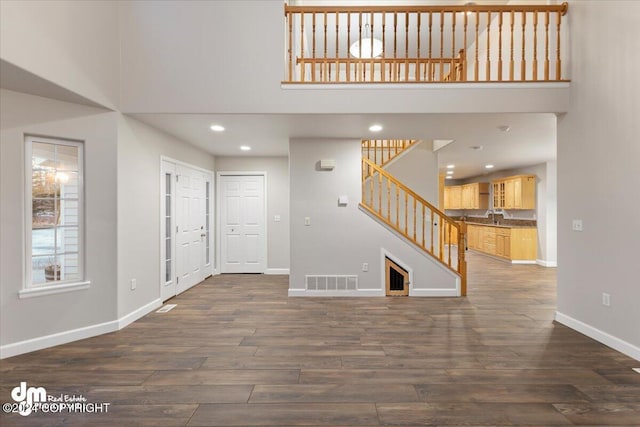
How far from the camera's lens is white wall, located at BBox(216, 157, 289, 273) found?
638 cm

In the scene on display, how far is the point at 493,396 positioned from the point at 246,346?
2099 mm

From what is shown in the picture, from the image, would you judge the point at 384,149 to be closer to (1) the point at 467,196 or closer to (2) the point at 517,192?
(2) the point at 517,192

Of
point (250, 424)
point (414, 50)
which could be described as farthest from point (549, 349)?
point (414, 50)

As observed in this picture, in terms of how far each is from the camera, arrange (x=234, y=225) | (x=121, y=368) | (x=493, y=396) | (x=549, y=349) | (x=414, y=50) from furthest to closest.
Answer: (x=414, y=50) < (x=234, y=225) < (x=549, y=349) < (x=121, y=368) < (x=493, y=396)

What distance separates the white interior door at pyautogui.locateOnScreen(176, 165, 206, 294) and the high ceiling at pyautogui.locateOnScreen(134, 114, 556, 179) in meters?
0.65

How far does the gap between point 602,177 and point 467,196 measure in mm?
7713

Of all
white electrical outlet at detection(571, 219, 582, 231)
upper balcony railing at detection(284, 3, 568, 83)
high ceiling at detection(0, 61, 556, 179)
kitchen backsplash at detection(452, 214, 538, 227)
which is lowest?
kitchen backsplash at detection(452, 214, 538, 227)

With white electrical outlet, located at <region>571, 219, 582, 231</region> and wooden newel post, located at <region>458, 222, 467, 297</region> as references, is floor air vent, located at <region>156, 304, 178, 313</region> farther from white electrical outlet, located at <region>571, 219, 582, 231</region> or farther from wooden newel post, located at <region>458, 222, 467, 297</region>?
white electrical outlet, located at <region>571, 219, 582, 231</region>

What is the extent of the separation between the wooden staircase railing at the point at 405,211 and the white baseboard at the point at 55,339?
358 centimetres

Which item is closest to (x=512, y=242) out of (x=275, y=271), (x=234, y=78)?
(x=275, y=271)

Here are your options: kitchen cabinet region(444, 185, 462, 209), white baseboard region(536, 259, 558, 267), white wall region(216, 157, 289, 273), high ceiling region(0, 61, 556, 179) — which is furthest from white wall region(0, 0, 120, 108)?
kitchen cabinet region(444, 185, 462, 209)

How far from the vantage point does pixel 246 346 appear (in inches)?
117

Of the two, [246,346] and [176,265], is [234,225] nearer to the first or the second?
[176,265]

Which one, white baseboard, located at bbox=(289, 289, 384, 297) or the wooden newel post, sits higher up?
the wooden newel post
